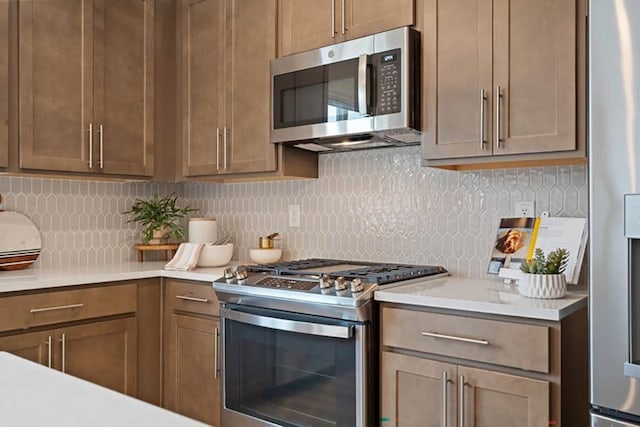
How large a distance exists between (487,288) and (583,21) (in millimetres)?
985

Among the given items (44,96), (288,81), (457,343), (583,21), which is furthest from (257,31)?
(457,343)

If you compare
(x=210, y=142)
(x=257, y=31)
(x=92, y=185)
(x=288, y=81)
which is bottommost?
(x=92, y=185)

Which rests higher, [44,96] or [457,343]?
[44,96]

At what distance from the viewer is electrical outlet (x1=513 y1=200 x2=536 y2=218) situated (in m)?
2.34

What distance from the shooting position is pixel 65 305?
2488 mm

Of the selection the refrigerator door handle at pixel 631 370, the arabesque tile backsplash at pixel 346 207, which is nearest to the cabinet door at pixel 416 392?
the refrigerator door handle at pixel 631 370

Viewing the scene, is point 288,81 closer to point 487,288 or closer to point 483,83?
point 483,83

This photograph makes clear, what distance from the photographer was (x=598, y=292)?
152cm

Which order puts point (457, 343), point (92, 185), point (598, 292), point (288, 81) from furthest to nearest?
point (92, 185) → point (288, 81) → point (457, 343) → point (598, 292)

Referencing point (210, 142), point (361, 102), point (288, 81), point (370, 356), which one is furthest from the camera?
point (210, 142)

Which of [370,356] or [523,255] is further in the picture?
[523,255]

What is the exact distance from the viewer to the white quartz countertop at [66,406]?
734 millimetres

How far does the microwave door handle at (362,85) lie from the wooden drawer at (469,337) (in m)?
0.85

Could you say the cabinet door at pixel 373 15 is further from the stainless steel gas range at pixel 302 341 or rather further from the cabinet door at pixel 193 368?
the cabinet door at pixel 193 368
